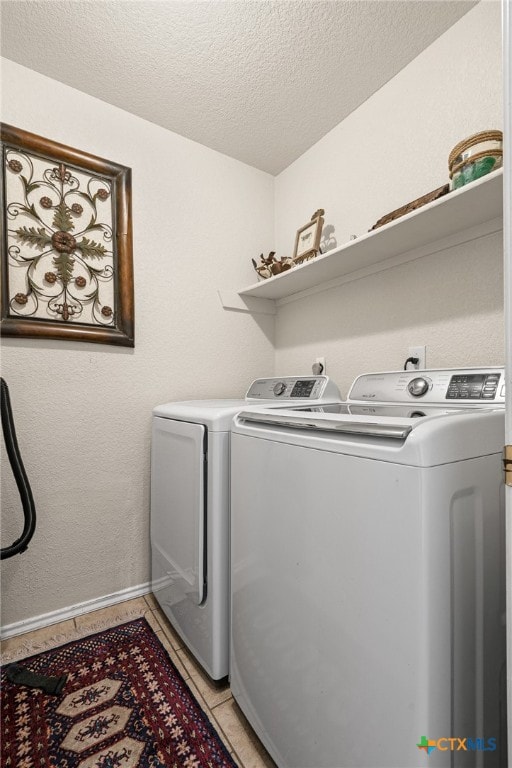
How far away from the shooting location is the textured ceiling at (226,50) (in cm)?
131

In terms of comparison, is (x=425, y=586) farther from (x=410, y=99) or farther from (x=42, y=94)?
(x=42, y=94)

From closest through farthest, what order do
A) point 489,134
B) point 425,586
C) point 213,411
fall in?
point 425,586
point 489,134
point 213,411

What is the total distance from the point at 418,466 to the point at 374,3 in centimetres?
174

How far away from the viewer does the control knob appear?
123cm

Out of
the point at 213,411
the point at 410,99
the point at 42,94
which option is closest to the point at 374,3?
the point at 410,99

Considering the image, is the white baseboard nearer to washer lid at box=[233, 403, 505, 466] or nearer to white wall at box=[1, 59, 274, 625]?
white wall at box=[1, 59, 274, 625]

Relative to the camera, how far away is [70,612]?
5.19ft

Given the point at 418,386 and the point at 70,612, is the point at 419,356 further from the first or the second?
the point at 70,612

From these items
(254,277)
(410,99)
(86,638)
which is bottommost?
(86,638)

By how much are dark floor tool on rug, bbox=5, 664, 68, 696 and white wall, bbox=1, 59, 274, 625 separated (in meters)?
0.27

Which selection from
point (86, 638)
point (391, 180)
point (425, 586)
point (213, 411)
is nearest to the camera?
point (425, 586)

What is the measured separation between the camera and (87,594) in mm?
1630

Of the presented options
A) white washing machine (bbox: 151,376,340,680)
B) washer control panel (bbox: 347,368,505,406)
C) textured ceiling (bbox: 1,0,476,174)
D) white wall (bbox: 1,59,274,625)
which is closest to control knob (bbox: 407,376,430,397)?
washer control panel (bbox: 347,368,505,406)

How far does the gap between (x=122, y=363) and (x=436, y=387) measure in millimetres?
1414
